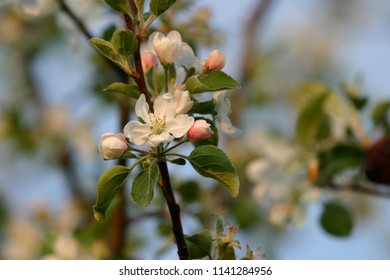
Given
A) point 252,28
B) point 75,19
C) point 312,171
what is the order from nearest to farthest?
1. point 75,19
2. point 312,171
3. point 252,28

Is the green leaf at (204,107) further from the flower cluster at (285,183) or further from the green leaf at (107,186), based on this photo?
the flower cluster at (285,183)

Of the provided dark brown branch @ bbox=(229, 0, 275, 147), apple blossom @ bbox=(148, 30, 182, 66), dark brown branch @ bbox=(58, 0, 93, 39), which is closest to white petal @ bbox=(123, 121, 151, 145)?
apple blossom @ bbox=(148, 30, 182, 66)

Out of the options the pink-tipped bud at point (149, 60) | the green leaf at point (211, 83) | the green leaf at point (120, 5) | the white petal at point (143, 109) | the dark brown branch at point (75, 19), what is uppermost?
the dark brown branch at point (75, 19)

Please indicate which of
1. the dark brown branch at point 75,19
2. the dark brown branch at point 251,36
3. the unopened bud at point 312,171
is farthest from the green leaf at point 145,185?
the dark brown branch at point 251,36

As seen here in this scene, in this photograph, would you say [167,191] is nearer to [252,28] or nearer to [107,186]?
[107,186]

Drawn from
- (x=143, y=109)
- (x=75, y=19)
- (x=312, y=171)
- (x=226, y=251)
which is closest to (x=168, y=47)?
(x=143, y=109)

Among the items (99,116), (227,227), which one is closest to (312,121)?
(227,227)

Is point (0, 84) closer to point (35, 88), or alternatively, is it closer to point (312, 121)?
point (35, 88)
